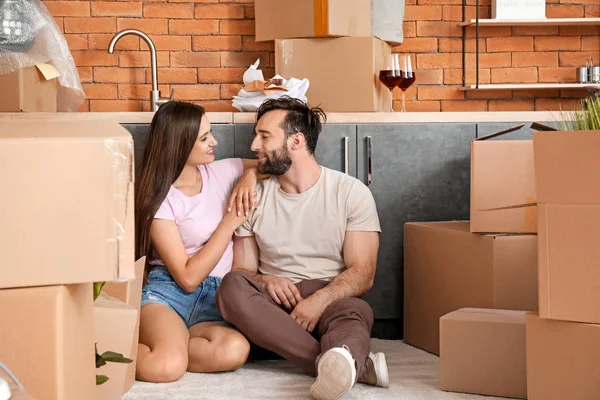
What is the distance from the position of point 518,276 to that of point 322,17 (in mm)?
1295

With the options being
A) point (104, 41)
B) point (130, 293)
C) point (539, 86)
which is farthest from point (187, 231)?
point (539, 86)

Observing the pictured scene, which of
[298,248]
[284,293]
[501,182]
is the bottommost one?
[284,293]

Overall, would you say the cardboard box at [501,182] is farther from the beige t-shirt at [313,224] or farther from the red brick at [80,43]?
the red brick at [80,43]

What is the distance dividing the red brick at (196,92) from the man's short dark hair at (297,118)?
1.18 m

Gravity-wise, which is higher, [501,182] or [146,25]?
[146,25]

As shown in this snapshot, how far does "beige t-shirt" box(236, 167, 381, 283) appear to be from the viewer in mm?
2928

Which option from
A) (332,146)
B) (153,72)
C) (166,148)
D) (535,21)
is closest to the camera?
(166,148)

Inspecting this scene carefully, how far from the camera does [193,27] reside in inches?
165

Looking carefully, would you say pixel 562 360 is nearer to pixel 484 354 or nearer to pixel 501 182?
pixel 484 354

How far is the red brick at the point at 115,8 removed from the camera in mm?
4145

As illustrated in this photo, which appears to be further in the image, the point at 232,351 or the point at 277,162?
the point at 277,162

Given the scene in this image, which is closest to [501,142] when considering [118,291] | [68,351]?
[118,291]

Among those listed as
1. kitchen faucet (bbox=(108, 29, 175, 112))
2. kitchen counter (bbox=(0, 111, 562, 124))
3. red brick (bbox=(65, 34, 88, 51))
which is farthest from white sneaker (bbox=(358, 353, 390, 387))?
red brick (bbox=(65, 34, 88, 51))

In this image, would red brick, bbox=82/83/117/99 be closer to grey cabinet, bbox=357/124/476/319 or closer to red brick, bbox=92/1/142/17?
red brick, bbox=92/1/142/17
